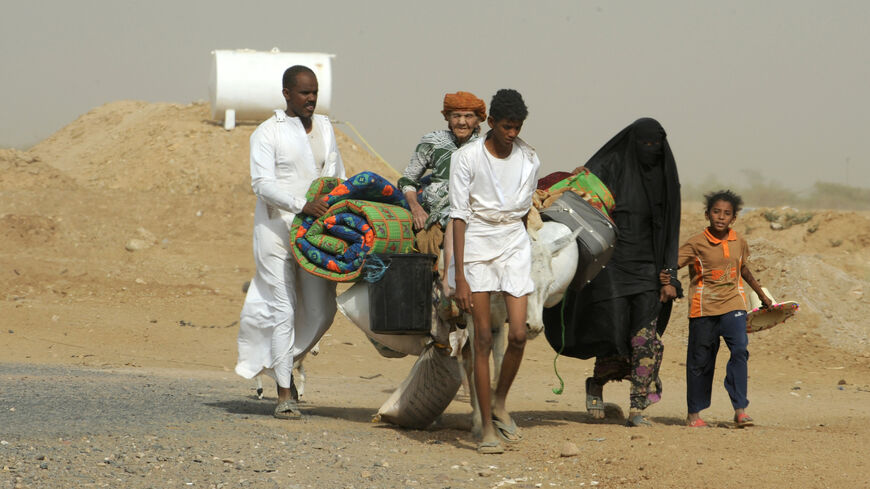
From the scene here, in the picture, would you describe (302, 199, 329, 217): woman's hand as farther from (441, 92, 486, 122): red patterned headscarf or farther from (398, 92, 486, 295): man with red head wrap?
(441, 92, 486, 122): red patterned headscarf

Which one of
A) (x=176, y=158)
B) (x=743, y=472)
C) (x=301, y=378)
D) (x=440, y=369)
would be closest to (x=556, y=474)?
(x=743, y=472)


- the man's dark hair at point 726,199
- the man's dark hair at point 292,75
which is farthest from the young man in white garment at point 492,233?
the man's dark hair at point 726,199

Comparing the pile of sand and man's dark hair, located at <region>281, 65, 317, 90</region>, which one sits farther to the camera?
the pile of sand

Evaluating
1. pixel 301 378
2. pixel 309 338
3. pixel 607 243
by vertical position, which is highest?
pixel 607 243

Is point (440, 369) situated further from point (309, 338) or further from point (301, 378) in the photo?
point (301, 378)

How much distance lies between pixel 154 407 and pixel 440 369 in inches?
72.0

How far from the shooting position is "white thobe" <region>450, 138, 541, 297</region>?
19.3 feet

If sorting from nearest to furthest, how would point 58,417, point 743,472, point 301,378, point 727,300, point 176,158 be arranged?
point 743,472 < point 58,417 < point 727,300 < point 301,378 < point 176,158

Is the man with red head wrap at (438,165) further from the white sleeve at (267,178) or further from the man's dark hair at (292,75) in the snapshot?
the man's dark hair at (292,75)

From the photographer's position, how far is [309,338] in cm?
716

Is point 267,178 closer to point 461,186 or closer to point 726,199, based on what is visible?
point 461,186

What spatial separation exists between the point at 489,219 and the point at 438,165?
0.89 meters

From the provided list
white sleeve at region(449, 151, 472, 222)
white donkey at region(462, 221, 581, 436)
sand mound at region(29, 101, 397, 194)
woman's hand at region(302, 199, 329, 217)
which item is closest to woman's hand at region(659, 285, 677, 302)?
white donkey at region(462, 221, 581, 436)

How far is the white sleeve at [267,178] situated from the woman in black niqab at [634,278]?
192 cm
